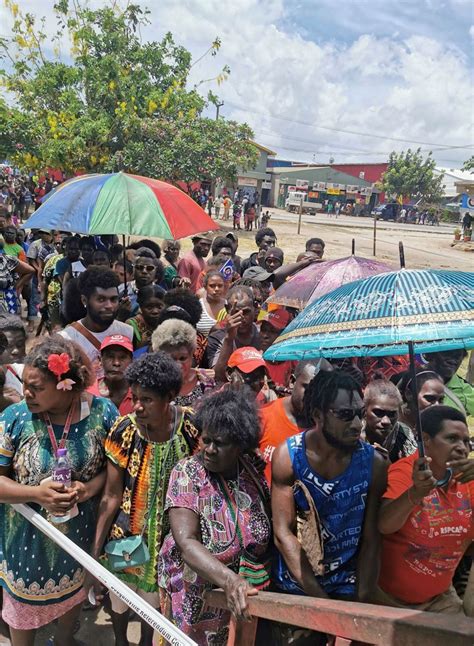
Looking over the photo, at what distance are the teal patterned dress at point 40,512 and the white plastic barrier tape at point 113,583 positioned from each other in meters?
0.08

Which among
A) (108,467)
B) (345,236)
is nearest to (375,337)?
(108,467)

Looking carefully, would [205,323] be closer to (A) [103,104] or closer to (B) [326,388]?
(B) [326,388]

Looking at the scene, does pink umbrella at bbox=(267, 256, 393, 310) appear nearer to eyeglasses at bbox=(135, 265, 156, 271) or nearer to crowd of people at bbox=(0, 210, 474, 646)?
crowd of people at bbox=(0, 210, 474, 646)

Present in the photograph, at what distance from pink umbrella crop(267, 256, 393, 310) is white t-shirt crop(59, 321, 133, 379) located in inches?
47.2

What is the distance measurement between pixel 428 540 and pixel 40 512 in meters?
1.75

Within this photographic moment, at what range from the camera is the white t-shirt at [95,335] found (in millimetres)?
3551

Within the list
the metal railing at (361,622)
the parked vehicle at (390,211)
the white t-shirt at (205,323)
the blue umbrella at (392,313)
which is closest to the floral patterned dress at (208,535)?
the metal railing at (361,622)

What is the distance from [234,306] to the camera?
4.07 m

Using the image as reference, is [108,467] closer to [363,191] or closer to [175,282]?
[175,282]

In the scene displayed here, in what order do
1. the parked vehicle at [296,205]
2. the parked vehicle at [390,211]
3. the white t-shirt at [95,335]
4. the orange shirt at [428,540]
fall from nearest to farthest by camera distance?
1. the orange shirt at [428,540]
2. the white t-shirt at [95,335]
3. the parked vehicle at [296,205]
4. the parked vehicle at [390,211]

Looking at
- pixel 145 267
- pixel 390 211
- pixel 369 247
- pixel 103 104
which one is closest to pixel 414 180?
pixel 390 211

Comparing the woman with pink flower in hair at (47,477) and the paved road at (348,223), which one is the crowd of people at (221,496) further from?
the paved road at (348,223)

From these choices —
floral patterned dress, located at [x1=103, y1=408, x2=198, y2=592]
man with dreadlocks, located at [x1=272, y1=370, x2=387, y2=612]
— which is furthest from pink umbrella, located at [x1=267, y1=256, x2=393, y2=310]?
floral patterned dress, located at [x1=103, y1=408, x2=198, y2=592]

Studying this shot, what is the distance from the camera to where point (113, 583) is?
85.7 inches
